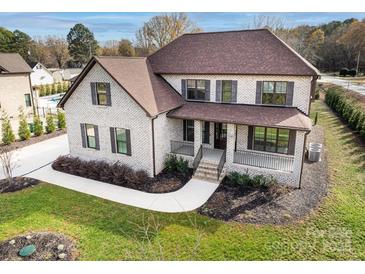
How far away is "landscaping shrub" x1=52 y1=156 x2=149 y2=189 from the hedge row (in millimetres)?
17091

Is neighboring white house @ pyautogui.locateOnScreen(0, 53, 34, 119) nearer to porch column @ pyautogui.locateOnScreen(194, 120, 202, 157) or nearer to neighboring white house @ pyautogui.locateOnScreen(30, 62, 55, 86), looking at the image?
porch column @ pyautogui.locateOnScreen(194, 120, 202, 157)

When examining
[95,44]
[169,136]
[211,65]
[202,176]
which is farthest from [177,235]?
[95,44]

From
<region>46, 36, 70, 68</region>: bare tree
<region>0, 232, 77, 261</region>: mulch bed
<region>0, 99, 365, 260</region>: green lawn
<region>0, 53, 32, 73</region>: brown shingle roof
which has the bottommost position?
<region>0, 232, 77, 261</region>: mulch bed

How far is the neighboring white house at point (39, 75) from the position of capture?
52.2 meters

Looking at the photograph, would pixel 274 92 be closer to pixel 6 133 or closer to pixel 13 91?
pixel 6 133

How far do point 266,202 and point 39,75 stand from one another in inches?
2203

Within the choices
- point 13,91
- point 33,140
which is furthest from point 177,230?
point 13,91

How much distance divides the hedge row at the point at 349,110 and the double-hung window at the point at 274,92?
9.24m

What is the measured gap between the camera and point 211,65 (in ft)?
52.9

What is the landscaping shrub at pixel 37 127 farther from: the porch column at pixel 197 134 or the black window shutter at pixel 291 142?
the black window shutter at pixel 291 142

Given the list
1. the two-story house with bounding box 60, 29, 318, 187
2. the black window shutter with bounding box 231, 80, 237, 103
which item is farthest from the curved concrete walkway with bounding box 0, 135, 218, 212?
the black window shutter with bounding box 231, 80, 237, 103

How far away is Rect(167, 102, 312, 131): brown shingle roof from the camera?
13094 millimetres

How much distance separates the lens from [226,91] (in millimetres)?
15938

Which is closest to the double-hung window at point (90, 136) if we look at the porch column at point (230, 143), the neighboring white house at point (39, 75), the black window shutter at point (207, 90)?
the black window shutter at point (207, 90)
